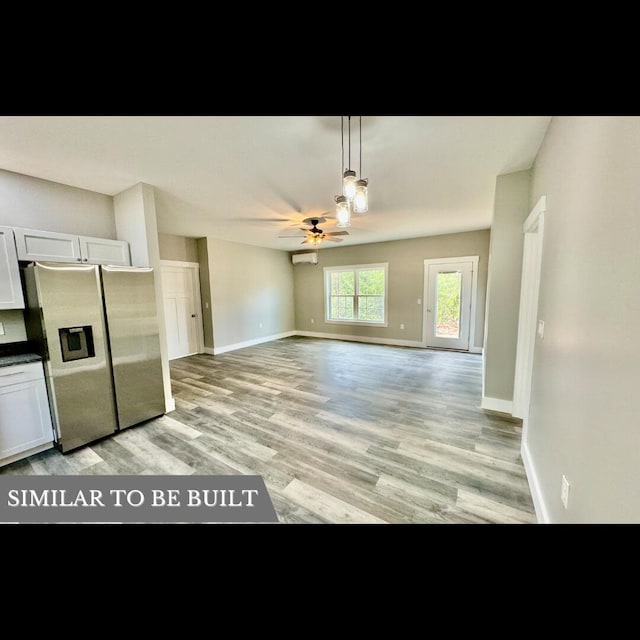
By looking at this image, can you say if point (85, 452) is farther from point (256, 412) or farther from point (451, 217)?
point (451, 217)

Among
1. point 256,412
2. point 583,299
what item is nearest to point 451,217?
point 583,299

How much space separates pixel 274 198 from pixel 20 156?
83.6 inches

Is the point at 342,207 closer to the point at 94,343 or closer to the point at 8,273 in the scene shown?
the point at 94,343

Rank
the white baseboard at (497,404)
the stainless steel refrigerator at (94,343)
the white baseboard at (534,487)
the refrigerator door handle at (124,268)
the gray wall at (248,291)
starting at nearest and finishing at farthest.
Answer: the white baseboard at (534,487), the stainless steel refrigerator at (94,343), the refrigerator door handle at (124,268), the white baseboard at (497,404), the gray wall at (248,291)

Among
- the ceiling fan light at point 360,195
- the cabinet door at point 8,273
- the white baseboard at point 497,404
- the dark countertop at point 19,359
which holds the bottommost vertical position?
the white baseboard at point 497,404

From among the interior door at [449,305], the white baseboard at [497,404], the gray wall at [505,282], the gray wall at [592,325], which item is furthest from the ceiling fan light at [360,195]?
the interior door at [449,305]

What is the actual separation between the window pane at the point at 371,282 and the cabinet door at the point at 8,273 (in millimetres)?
5700

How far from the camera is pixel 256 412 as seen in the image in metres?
2.94

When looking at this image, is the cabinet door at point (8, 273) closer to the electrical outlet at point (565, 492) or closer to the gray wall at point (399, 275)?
the electrical outlet at point (565, 492)

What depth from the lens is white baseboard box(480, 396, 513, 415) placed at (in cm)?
282

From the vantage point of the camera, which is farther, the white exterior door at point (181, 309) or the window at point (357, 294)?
the window at point (357, 294)

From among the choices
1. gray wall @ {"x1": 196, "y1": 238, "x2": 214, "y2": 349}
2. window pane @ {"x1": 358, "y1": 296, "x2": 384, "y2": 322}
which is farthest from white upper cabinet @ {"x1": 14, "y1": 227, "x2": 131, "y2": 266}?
window pane @ {"x1": 358, "y1": 296, "x2": 384, "y2": 322}

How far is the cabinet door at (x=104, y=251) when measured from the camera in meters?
2.56
